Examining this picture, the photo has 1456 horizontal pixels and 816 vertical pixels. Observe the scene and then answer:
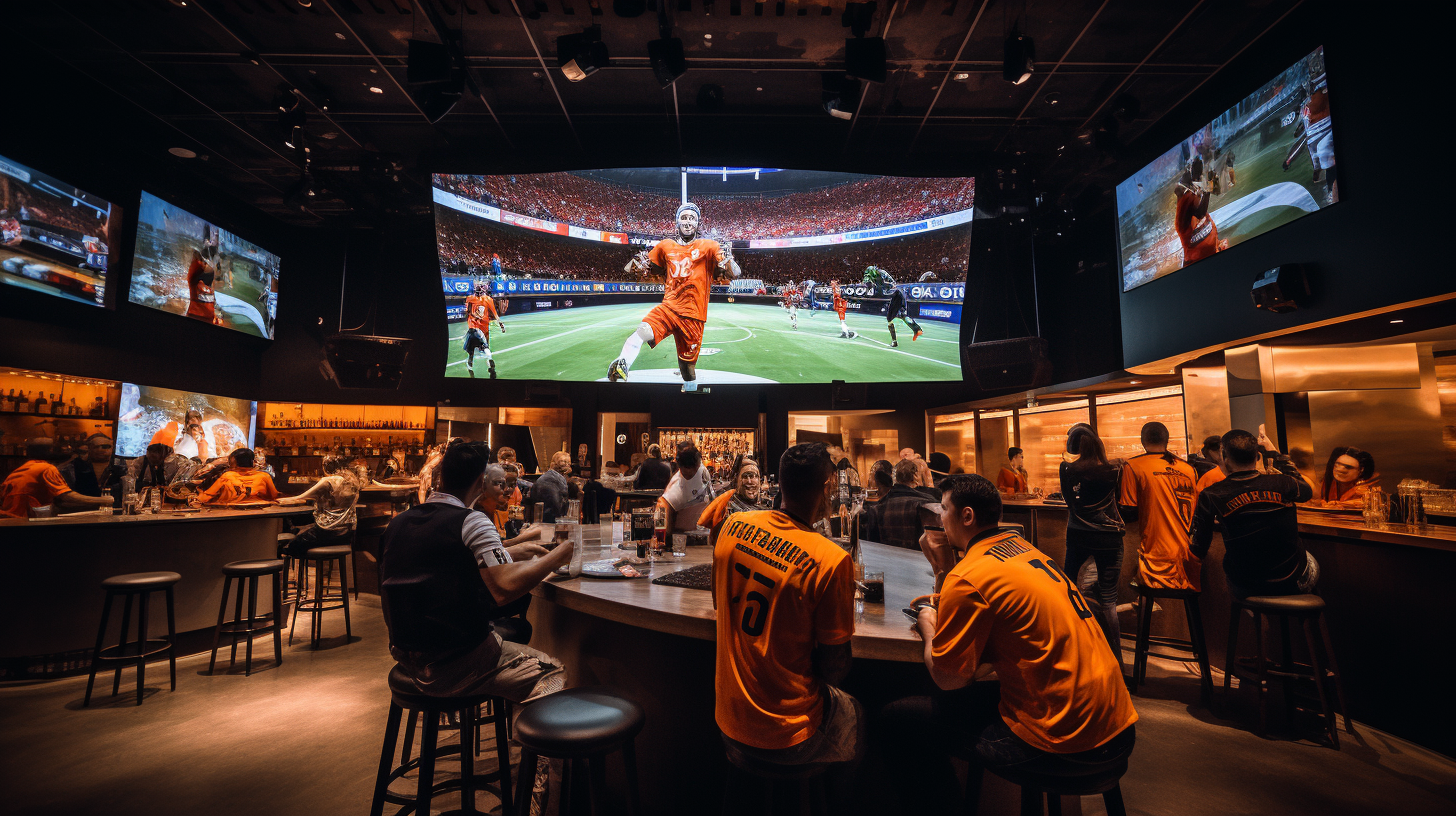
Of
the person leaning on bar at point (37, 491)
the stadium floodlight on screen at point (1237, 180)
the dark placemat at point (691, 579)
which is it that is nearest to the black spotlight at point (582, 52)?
the dark placemat at point (691, 579)

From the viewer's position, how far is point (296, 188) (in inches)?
301

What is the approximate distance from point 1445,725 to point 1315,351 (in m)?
4.45

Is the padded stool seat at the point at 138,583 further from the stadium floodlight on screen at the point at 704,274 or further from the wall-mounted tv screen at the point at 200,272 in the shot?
the wall-mounted tv screen at the point at 200,272

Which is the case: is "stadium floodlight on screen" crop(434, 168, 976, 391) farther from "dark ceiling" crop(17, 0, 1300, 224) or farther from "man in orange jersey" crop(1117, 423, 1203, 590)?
"man in orange jersey" crop(1117, 423, 1203, 590)

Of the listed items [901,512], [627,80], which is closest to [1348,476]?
[901,512]

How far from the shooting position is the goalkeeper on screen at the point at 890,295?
8.49 metres

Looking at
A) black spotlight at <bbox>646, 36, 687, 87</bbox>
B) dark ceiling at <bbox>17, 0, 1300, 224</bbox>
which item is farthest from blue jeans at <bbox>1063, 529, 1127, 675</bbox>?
black spotlight at <bbox>646, 36, 687, 87</bbox>

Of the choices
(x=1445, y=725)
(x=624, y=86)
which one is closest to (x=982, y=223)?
(x=624, y=86)

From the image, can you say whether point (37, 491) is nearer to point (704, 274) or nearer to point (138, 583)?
point (138, 583)

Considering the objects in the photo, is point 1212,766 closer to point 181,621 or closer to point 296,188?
point 181,621

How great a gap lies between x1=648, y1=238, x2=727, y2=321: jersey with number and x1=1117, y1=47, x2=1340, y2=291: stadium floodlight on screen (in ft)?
18.4

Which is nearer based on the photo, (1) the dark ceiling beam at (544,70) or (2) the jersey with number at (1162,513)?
(2) the jersey with number at (1162,513)

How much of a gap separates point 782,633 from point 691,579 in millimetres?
895

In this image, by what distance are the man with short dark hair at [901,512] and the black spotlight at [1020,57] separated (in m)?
3.75
